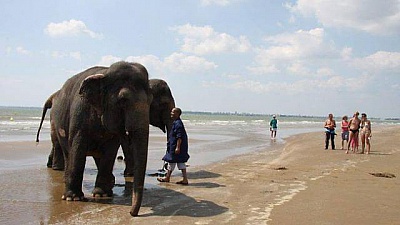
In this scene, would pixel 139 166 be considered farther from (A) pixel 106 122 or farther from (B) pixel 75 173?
(B) pixel 75 173

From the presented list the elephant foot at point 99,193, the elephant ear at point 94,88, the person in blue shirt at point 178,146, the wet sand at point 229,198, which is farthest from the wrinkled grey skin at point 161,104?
the elephant ear at point 94,88

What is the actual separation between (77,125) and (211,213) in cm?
319

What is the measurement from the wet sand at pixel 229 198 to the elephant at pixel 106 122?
0.54 m

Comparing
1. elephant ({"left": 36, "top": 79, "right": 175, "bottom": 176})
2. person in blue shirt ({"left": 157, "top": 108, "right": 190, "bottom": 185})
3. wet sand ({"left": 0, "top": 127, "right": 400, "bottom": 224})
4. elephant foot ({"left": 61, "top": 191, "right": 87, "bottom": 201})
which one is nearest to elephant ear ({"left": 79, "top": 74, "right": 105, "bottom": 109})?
elephant foot ({"left": 61, "top": 191, "right": 87, "bottom": 201})

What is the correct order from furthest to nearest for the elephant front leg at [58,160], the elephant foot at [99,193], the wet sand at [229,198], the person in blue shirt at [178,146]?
the elephant front leg at [58,160]
the person in blue shirt at [178,146]
the elephant foot at [99,193]
the wet sand at [229,198]

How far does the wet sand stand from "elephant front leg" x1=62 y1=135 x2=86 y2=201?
8.0 inches

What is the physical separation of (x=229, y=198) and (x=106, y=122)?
3.00 meters

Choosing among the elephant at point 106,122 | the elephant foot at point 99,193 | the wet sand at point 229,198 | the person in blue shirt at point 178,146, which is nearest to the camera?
the wet sand at point 229,198

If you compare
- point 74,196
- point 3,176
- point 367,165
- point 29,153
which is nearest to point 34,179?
point 3,176

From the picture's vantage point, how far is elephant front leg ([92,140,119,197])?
925cm

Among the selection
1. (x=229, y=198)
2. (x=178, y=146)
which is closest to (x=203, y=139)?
(x=178, y=146)

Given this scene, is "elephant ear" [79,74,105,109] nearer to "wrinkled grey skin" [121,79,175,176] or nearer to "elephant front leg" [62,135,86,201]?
"elephant front leg" [62,135,86,201]

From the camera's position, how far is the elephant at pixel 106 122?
300 inches

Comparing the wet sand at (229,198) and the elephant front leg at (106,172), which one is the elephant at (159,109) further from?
the elephant front leg at (106,172)
